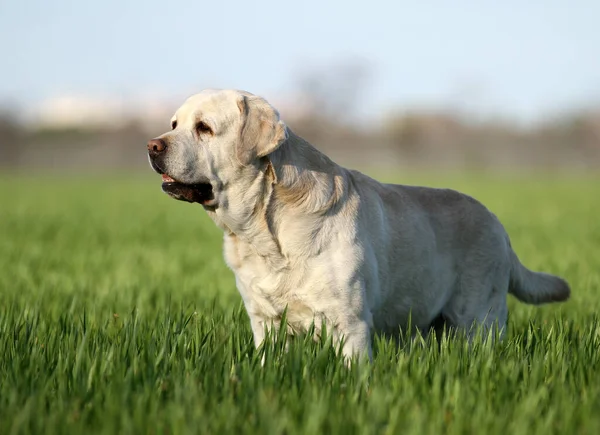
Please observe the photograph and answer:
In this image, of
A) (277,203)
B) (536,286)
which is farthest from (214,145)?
(536,286)

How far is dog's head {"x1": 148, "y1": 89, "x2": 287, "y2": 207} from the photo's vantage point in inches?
162

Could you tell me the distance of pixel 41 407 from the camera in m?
3.14

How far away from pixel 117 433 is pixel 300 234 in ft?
5.31

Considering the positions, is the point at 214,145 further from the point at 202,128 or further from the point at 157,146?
the point at 157,146

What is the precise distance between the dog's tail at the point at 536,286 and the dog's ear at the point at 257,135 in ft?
7.14

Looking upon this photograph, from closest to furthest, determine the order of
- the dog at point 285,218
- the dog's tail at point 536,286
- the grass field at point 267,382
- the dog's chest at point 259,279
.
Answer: the grass field at point 267,382
the dog at point 285,218
the dog's chest at point 259,279
the dog's tail at point 536,286

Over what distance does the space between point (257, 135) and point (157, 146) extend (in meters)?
0.52

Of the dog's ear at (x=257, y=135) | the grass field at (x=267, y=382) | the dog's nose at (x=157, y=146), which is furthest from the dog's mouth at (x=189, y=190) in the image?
A: the grass field at (x=267, y=382)

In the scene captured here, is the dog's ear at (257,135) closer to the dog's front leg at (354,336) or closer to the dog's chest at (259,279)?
the dog's chest at (259,279)

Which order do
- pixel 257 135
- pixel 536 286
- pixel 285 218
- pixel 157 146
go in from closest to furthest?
1. pixel 157 146
2. pixel 257 135
3. pixel 285 218
4. pixel 536 286

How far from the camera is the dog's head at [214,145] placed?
412 cm

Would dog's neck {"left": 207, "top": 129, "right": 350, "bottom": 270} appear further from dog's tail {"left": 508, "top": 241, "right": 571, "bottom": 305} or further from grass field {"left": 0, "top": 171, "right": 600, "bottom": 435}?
dog's tail {"left": 508, "top": 241, "right": 571, "bottom": 305}

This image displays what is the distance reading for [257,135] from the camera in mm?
4203

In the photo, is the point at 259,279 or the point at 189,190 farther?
the point at 259,279
